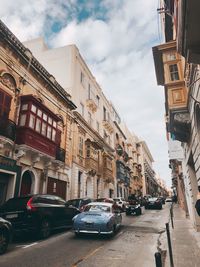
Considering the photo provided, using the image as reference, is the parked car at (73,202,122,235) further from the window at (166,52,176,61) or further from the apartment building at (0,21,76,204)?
the window at (166,52,176,61)

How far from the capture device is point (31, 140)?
15.3m

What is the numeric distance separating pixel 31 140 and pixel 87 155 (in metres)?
11.9

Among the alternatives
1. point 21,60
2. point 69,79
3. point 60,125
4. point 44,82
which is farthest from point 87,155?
point 21,60

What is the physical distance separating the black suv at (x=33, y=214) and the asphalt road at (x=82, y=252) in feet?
1.71

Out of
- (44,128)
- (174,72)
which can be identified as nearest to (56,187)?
(44,128)

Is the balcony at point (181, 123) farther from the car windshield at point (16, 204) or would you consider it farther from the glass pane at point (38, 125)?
the glass pane at point (38, 125)

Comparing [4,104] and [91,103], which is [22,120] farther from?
[91,103]

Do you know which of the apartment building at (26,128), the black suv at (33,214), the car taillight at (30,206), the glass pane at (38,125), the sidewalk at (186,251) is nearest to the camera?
the sidewalk at (186,251)

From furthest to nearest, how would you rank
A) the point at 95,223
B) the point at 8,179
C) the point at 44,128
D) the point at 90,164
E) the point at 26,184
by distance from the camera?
the point at 90,164
the point at 44,128
the point at 26,184
the point at 8,179
the point at 95,223

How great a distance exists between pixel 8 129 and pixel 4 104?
169cm

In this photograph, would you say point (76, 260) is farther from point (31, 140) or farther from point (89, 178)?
point (89, 178)

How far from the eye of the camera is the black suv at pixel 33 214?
30.6 feet

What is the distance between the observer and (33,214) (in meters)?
9.51

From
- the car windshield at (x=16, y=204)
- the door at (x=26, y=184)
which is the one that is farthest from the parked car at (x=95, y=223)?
the door at (x=26, y=184)
